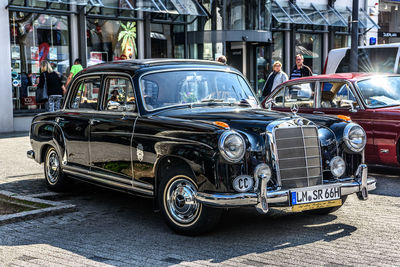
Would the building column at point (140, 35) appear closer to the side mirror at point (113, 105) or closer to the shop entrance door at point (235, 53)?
the shop entrance door at point (235, 53)

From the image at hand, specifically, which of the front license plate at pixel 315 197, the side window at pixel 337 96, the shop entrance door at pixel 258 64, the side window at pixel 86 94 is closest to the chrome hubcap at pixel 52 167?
the side window at pixel 86 94

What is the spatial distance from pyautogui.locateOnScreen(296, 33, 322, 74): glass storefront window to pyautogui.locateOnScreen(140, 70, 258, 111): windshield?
20.8m

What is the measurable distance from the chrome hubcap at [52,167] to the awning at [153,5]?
10208mm

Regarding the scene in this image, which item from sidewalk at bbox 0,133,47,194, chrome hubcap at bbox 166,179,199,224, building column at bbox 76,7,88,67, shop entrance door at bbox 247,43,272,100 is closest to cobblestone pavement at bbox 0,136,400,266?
chrome hubcap at bbox 166,179,199,224

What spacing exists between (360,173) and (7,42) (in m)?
13.6

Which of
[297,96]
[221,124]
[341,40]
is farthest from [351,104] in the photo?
[341,40]

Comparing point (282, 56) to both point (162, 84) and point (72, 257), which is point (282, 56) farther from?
point (72, 257)

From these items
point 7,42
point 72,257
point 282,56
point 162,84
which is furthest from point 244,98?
point 282,56

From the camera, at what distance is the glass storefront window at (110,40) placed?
19266 millimetres

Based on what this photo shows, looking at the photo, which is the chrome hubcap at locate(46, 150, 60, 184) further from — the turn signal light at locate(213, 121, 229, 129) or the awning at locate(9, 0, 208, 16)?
the awning at locate(9, 0, 208, 16)

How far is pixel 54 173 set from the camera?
7.99 metres

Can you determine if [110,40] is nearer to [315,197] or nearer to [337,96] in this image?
[337,96]

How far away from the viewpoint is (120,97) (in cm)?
665

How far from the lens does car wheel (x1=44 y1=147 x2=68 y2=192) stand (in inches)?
307
